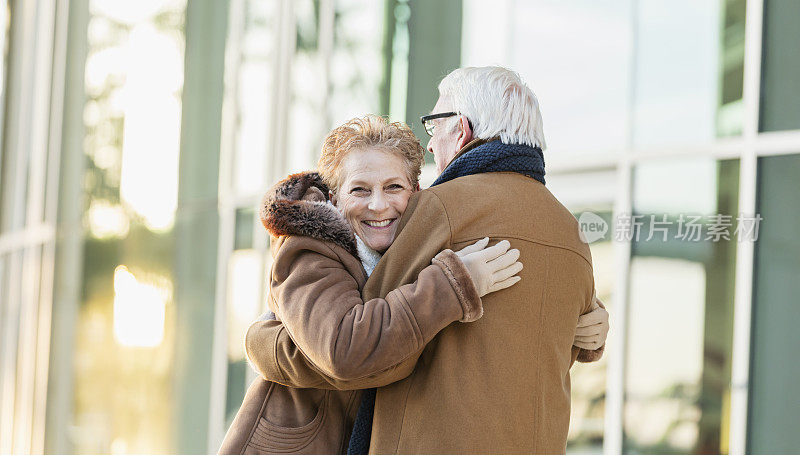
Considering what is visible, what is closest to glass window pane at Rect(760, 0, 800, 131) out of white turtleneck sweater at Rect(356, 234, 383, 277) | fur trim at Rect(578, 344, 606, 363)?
fur trim at Rect(578, 344, 606, 363)

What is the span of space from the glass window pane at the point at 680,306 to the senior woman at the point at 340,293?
1.76 meters

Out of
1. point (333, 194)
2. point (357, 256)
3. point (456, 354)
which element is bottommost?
point (456, 354)

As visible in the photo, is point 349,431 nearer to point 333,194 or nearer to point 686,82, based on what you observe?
point 333,194

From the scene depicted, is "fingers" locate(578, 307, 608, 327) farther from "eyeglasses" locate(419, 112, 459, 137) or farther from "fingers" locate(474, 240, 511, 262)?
"eyeglasses" locate(419, 112, 459, 137)

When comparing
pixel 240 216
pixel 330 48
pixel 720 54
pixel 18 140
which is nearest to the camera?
pixel 720 54

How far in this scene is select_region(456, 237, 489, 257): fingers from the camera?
194 centimetres

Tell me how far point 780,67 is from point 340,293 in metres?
2.25

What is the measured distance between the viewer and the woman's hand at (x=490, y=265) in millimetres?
1884

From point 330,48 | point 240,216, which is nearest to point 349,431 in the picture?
point 330,48

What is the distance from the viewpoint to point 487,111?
209 cm

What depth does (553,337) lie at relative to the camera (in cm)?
203

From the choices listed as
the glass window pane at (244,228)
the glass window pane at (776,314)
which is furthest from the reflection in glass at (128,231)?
the glass window pane at (776,314)

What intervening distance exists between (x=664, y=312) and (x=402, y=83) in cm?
212

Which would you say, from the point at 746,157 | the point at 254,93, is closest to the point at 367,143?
the point at 746,157
